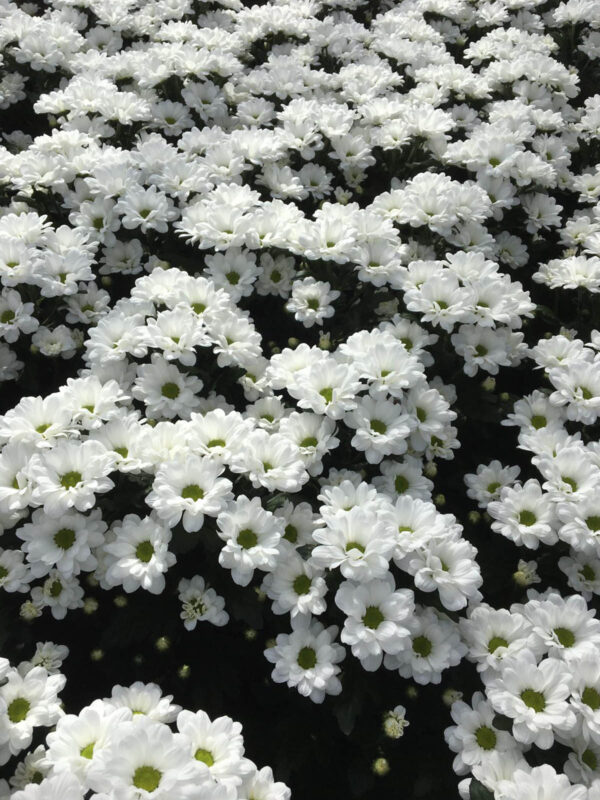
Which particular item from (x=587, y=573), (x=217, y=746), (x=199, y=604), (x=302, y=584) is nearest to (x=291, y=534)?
(x=302, y=584)

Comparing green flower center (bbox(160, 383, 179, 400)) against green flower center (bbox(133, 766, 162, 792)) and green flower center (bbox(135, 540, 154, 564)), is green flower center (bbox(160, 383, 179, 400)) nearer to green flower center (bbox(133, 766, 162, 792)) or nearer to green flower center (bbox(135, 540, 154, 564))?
green flower center (bbox(135, 540, 154, 564))

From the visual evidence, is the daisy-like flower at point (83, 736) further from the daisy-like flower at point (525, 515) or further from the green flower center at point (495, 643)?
the daisy-like flower at point (525, 515)

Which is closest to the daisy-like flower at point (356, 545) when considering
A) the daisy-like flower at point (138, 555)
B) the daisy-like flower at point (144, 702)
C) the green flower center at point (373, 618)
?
the green flower center at point (373, 618)

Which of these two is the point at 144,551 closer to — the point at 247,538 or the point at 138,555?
the point at 138,555

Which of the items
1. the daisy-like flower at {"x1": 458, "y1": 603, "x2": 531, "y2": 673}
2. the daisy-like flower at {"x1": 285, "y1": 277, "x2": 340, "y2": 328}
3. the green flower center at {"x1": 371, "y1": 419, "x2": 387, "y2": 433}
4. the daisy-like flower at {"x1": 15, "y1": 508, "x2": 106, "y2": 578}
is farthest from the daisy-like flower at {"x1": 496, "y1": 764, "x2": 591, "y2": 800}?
the daisy-like flower at {"x1": 285, "y1": 277, "x2": 340, "y2": 328}

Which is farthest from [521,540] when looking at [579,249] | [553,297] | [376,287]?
[579,249]

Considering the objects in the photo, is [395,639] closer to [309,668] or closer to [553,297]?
[309,668]
